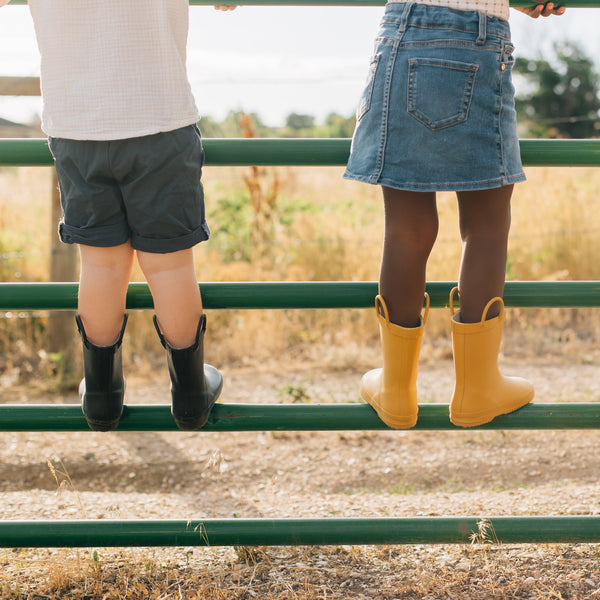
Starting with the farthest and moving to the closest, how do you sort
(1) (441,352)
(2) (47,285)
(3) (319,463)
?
1. (1) (441,352)
2. (3) (319,463)
3. (2) (47,285)

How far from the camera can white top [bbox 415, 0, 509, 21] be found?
1419 millimetres

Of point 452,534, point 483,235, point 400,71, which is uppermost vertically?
point 400,71

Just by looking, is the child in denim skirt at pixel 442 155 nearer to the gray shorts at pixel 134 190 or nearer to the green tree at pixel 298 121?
the gray shorts at pixel 134 190

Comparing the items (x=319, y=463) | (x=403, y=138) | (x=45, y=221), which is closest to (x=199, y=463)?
(x=319, y=463)

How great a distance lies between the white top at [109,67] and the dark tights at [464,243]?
1.71 ft

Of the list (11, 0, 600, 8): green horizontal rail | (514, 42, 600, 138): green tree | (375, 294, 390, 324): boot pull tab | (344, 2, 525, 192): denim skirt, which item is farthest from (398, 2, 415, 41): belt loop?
(514, 42, 600, 138): green tree

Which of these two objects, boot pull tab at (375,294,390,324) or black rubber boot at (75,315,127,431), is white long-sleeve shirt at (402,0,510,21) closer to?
boot pull tab at (375,294,390,324)

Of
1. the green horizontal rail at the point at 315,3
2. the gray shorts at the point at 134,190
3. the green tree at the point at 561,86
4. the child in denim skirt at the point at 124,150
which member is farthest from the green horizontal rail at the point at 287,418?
the green tree at the point at 561,86

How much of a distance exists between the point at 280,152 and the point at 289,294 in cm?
33

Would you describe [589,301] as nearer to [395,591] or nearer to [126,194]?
[395,591]

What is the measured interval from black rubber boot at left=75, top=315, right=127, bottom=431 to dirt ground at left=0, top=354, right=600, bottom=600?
479 millimetres

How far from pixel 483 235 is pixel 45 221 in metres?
5.33

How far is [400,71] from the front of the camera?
143 cm

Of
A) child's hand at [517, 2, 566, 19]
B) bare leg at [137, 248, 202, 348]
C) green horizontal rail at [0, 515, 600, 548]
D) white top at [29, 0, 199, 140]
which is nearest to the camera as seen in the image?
white top at [29, 0, 199, 140]
